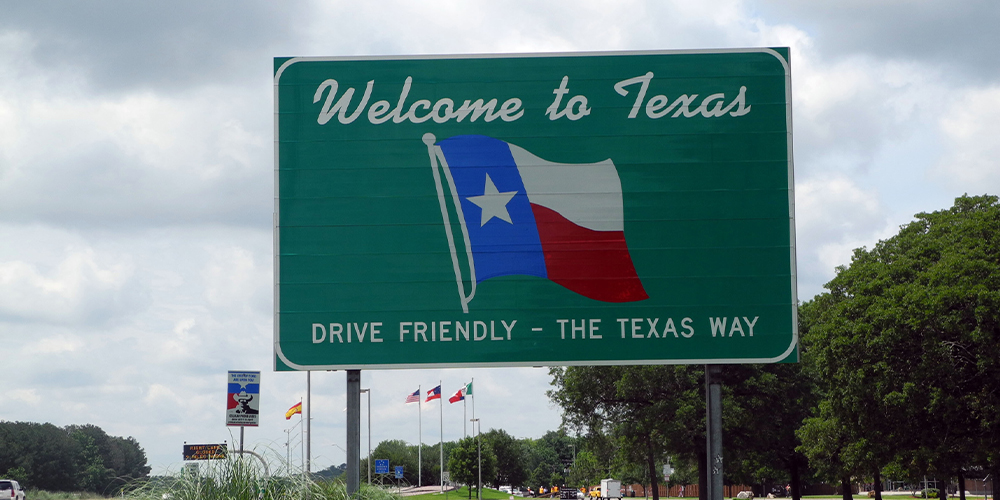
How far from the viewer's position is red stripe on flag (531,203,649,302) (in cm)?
1345

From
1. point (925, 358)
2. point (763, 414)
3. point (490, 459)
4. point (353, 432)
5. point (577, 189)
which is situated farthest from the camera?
point (490, 459)

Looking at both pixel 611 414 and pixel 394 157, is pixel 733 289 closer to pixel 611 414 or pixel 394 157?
pixel 394 157

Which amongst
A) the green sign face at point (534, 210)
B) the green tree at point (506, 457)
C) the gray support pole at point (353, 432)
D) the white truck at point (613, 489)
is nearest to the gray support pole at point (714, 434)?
the green sign face at point (534, 210)

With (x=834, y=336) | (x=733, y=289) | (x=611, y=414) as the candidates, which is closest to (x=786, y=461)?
(x=611, y=414)

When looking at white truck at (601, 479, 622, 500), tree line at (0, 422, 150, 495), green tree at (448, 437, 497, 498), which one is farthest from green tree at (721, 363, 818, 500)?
tree line at (0, 422, 150, 495)

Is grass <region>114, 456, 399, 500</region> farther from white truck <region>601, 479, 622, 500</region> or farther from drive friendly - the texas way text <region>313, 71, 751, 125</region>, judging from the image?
white truck <region>601, 479, 622, 500</region>

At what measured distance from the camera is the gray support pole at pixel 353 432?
1296 centimetres

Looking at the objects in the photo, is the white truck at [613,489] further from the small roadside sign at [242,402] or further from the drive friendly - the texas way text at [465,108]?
the drive friendly - the texas way text at [465,108]

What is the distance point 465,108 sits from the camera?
13867 mm

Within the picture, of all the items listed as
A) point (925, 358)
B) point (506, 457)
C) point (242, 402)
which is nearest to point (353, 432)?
point (242, 402)

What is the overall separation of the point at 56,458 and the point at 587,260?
99.5 m

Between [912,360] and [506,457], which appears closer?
[912,360]

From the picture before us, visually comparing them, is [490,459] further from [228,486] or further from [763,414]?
[228,486]

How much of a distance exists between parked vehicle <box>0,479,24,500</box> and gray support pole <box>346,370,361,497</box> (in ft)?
105
